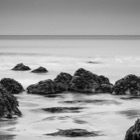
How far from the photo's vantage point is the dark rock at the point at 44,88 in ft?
37.9

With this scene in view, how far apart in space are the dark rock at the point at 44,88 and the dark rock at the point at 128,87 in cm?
159

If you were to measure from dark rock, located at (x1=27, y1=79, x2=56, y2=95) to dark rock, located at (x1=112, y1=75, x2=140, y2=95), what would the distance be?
1594 millimetres

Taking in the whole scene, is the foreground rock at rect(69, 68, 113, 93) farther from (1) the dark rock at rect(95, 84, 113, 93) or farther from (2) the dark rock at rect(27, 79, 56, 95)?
(2) the dark rock at rect(27, 79, 56, 95)

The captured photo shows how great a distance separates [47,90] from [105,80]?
2078 mm

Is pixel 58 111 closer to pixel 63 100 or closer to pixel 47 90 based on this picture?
pixel 63 100

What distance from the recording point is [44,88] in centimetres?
1162

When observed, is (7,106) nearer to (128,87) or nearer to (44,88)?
(44,88)

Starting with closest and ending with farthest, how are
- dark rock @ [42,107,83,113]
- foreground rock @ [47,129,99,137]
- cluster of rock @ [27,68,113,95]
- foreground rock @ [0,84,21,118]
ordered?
foreground rock @ [47,129,99,137], foreground rock @ [0,84,21,118], dark rock @ [42,107,83,113], cluster of rock @ [27,68,113,95]

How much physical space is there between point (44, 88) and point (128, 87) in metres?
2.14

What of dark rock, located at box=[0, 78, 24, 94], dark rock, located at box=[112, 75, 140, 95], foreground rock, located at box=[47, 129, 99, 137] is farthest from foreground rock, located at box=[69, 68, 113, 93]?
foreground rock, located at box=[47, 129, 99, 137]

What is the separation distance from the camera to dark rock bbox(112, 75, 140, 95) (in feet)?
37.6

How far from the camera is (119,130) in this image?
289 inches

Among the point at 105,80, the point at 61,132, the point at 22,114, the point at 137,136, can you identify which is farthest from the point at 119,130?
the point at 105,80

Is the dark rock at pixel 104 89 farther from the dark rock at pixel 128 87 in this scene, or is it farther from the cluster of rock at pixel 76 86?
the dark rock at pixel 128 87
